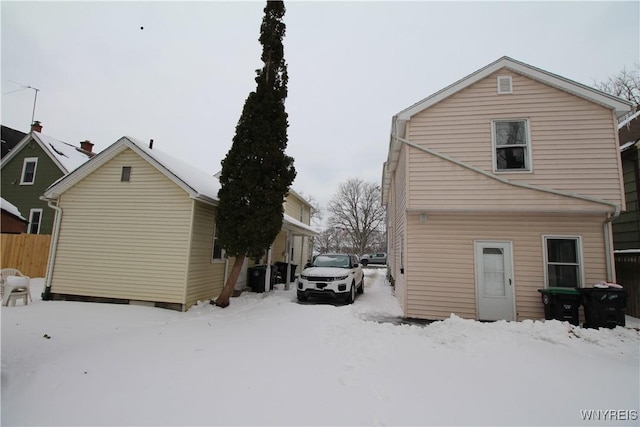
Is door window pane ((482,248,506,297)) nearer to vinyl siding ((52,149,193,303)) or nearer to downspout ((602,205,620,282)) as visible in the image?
downspout ((602,205,620,282))

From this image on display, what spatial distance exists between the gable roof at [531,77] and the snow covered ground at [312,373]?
5.62 m

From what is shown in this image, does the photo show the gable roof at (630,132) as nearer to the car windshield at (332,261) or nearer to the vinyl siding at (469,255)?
the vinyl siding at (469,255)

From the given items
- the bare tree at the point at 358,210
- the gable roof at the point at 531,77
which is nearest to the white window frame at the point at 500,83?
the gable roof at the point at 531,77

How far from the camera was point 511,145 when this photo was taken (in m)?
8.24

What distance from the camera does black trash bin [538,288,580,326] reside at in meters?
7.03

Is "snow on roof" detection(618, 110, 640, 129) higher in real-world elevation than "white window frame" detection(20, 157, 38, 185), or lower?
higher

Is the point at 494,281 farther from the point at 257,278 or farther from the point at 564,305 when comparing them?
the point at 257,278

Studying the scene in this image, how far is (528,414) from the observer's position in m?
3.28

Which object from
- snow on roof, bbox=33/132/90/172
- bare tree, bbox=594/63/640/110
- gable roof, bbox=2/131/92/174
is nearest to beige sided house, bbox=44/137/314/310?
gable roof, bbox=2/131/92/174

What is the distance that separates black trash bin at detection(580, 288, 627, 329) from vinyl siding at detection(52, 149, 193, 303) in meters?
10.4

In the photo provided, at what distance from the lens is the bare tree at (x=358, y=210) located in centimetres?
4472

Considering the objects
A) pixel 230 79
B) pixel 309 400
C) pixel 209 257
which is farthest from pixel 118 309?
pixel 230 79

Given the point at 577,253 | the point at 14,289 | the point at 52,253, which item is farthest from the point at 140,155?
the point at 577,253

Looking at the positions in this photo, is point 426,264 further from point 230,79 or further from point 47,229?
point 47,229
